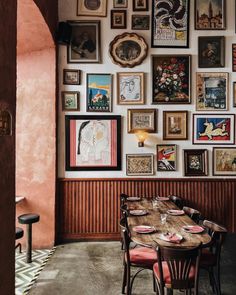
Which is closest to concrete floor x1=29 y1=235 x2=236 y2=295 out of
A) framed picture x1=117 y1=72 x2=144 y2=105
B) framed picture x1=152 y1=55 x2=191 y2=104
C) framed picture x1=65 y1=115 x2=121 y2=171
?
framed picture x1=65 y1=115 x2=121 y2=171

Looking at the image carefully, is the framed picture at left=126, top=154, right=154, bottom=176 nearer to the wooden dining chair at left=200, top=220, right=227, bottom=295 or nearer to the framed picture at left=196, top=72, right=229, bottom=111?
the framed picture at left=196, top=72, right=229, bottom=111

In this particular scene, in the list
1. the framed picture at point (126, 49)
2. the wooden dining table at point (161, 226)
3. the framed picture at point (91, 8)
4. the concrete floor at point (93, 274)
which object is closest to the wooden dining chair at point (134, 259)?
the wooden dining table at point (161, 226)

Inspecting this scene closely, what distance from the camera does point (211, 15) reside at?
5.54 metres

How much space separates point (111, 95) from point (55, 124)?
119 cm

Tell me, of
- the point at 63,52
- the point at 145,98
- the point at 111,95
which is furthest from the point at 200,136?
the point at 63,52

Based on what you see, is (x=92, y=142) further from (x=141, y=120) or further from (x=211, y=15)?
(x=211, y=15)

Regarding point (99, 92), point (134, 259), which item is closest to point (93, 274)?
point (134, 259)

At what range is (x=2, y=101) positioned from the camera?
7.65 feet

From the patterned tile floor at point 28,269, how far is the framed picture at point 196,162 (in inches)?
114

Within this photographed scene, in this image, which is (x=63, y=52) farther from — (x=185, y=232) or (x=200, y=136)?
(x=185, y=232)

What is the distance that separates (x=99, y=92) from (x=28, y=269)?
10.7ft

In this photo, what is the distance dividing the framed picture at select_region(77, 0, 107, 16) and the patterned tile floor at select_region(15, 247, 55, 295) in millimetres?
4421

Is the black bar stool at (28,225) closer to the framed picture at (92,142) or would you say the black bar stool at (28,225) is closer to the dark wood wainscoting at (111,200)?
the dark wood wainscoting at (111,200)

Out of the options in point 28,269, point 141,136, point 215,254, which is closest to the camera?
point 215,254
